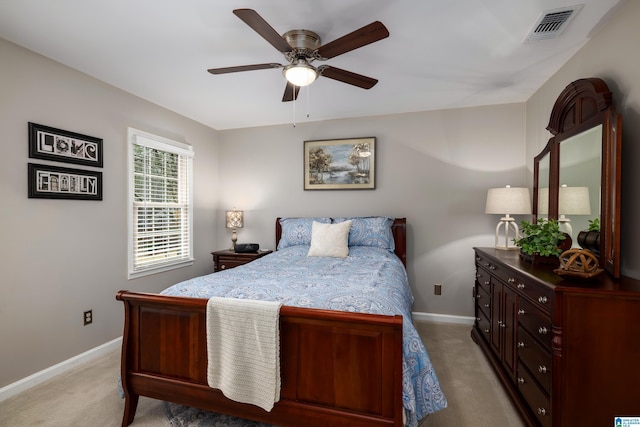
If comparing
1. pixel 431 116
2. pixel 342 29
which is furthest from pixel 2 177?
pixel 431 116

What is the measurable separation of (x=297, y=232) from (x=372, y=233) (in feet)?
2.99

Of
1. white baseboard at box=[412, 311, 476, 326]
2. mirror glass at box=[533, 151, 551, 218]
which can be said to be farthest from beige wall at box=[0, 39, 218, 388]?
mirror glass at box=[533, 151, 551, 218]

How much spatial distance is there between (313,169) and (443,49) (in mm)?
2130

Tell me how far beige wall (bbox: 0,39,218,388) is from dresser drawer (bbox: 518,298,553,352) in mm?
3458

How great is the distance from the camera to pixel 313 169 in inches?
159

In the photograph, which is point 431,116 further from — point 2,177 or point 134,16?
point 2,177

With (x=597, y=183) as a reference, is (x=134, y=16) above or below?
above

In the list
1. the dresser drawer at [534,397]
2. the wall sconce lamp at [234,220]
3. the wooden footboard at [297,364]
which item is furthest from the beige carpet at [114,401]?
the wall sconce lamp at [234,220]

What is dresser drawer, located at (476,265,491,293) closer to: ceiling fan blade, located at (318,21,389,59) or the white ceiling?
the white ceiling

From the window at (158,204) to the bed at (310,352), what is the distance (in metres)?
1.56

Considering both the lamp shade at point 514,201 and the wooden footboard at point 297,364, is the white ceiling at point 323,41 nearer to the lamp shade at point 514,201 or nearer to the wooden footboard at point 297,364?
the lamp shade at point 514,201

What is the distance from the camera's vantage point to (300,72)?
1.99 meters

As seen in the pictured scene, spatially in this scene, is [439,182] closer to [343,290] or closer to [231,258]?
[343,290]

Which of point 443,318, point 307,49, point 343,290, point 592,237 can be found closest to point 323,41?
point 307,49
